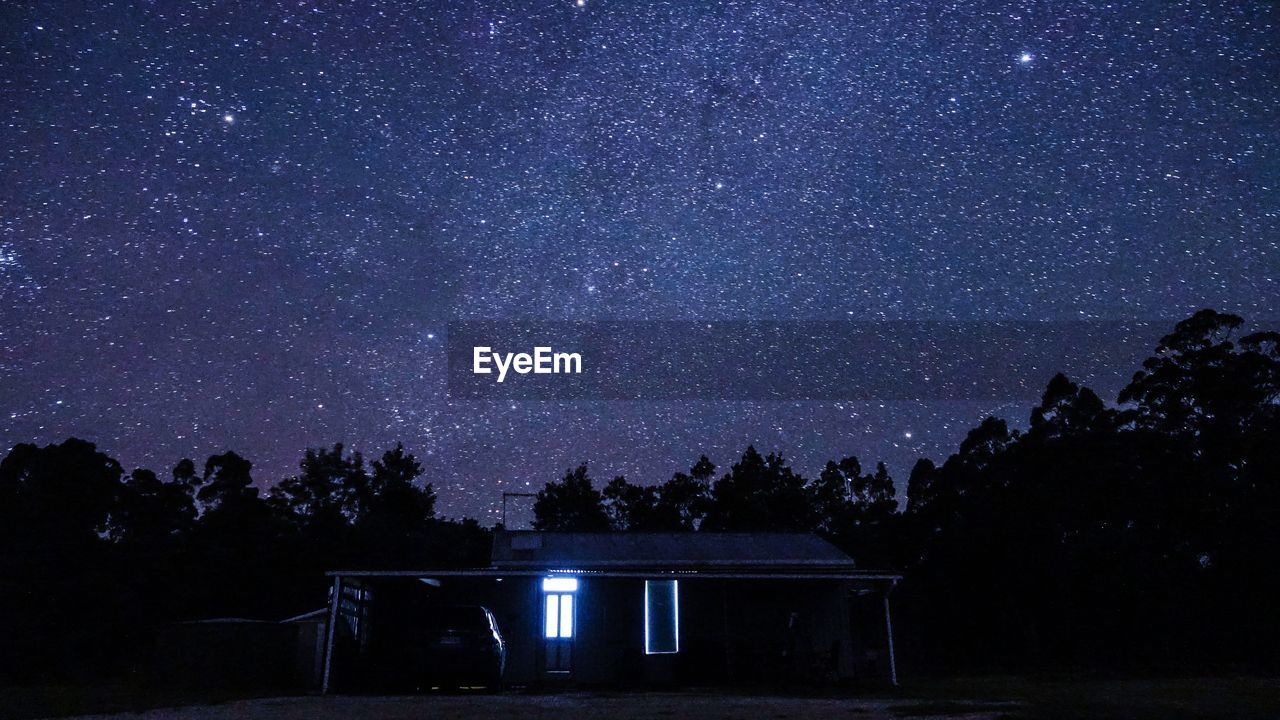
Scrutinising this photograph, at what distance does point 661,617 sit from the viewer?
20.2 meters

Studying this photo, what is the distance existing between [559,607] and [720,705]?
336 inches

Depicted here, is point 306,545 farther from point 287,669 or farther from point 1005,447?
point 1005,447

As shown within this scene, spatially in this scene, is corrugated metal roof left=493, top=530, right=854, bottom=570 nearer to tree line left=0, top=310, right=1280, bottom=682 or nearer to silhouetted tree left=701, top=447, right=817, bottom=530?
tree line left=0, top=310, right=1280, bottom=682

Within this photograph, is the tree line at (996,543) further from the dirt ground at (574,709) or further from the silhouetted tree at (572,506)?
the dirt ground at (574,709)

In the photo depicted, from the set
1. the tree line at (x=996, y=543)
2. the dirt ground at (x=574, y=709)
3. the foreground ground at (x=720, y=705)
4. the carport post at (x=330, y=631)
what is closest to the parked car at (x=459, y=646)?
the foreground ground at (x=720, y=705)

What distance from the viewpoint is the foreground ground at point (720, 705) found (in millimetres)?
10578

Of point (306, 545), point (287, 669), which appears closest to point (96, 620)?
point (306, 545)

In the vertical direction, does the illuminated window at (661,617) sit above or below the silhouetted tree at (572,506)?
below

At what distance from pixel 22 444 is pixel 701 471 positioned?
3376 cm

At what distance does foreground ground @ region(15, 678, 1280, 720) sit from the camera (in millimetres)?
10578

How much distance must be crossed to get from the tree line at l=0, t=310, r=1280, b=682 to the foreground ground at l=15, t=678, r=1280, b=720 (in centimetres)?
1367

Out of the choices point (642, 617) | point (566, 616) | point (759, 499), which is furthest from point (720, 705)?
point (759, 499)

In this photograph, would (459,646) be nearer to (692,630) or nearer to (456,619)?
(456,619)

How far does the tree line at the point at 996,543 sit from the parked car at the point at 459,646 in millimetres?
16219
